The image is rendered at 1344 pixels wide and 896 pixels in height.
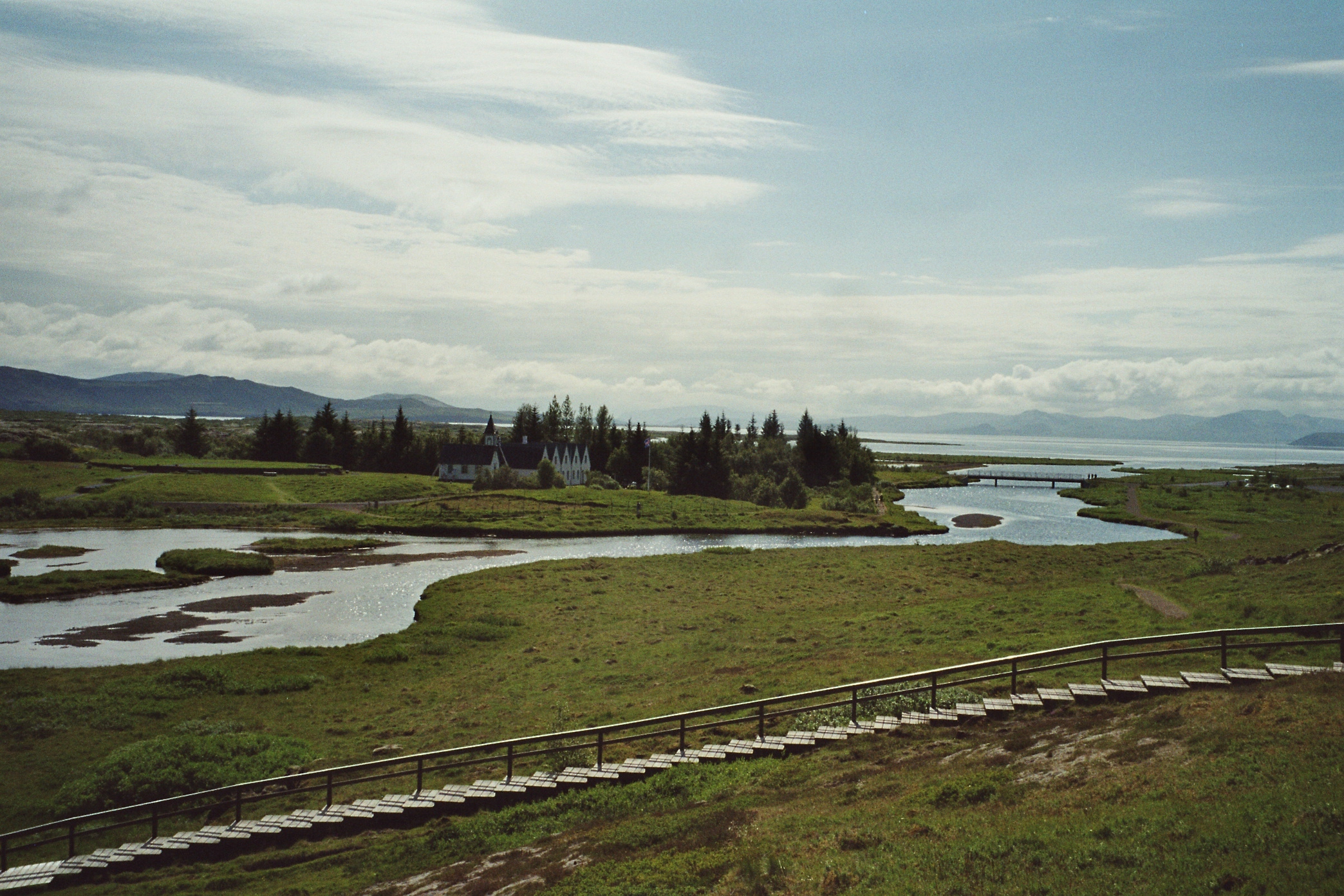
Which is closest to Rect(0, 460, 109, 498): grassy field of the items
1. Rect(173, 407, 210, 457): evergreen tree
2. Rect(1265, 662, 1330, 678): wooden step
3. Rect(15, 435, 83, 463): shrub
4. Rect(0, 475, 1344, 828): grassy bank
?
Rect(15, 435, 83, 463): shrub

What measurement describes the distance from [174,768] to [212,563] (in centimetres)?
4757

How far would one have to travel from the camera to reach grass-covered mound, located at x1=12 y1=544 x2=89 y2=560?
6800 centimetres

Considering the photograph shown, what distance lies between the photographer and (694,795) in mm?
17609

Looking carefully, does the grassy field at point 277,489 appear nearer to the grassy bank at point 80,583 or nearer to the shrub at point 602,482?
the shrub at point 602,482

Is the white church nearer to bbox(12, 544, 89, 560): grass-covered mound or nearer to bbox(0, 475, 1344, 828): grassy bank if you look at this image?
bbox(12, 544, 89, 560): grass-covered mound

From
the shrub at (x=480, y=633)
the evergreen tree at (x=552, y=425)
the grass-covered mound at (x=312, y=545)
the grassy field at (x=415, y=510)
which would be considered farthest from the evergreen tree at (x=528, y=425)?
the shrub at (x=480, y=633)

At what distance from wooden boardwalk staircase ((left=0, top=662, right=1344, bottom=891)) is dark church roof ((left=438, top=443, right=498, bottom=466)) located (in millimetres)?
121124

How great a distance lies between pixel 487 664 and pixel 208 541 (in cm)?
5677

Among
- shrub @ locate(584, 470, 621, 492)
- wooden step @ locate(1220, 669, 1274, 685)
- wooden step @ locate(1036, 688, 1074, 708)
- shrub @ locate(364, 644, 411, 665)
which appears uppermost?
wooden step @ locate(1220, 669, 1274, 685)

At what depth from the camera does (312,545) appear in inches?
3061

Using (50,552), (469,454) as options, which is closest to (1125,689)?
(50,552)

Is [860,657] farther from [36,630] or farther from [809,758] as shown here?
[36,630]

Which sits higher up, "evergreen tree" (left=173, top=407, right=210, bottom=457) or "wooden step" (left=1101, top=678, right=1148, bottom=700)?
"evergreen tree" (left=173, top=407, right=210, bottom=457)

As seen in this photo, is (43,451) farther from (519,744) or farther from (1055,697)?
(1055,697)
